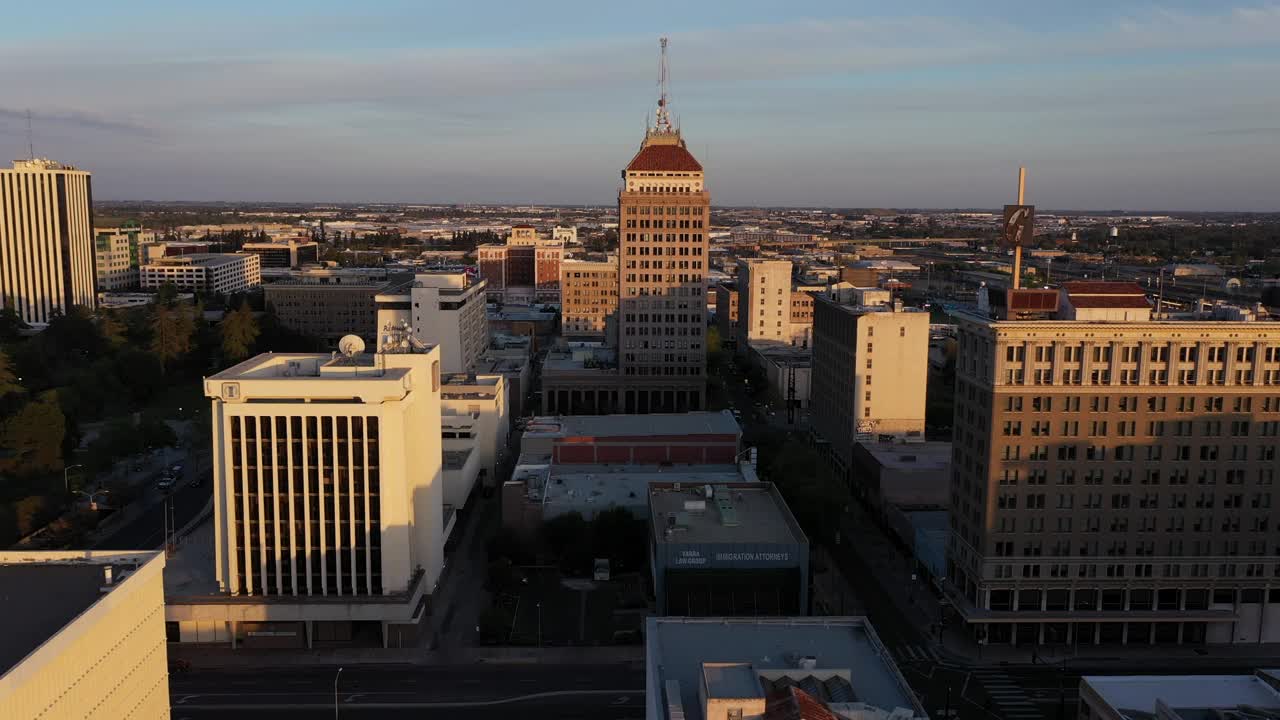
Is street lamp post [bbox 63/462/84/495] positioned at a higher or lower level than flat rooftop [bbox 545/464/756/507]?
lower

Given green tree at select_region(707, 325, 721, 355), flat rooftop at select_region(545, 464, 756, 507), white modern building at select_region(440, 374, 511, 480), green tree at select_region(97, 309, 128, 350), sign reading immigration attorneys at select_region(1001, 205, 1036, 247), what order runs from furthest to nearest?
green tree at select_region(707, 325, 721, 355), green tree at select_region(97, 309, 128, 350), white modern building at select_region(440, 374, 511, 480), flat rooftop at select_region(545, 464, 756, 507), sign reading immigration attorneys at select_region(1001, 205, 1036, 247)

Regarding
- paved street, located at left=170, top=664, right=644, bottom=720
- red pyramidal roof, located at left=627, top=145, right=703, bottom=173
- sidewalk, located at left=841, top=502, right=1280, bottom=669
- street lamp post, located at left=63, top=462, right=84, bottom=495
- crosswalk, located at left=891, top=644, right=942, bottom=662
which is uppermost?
red pyramidal roof, located at left=627, top=145, right=703, bottom=173

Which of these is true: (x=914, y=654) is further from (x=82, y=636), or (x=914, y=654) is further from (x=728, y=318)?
(x=728, y=318)

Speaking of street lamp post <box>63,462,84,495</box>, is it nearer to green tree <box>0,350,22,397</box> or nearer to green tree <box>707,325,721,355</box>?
green tree <box>0,350,22,397</box>

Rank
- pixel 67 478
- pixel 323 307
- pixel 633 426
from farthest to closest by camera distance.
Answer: pixel 323 307 < pixel 633 426 < pixel 67 478

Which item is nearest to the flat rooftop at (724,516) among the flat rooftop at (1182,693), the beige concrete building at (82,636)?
the flat rooftop at (1182,693)

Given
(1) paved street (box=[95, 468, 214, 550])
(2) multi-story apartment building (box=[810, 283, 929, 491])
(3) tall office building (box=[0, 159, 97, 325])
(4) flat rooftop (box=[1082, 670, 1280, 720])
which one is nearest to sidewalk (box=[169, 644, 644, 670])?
(1) paved street (box=[95, 468, 214, 550])

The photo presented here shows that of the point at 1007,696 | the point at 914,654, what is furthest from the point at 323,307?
the point at 1007,696
